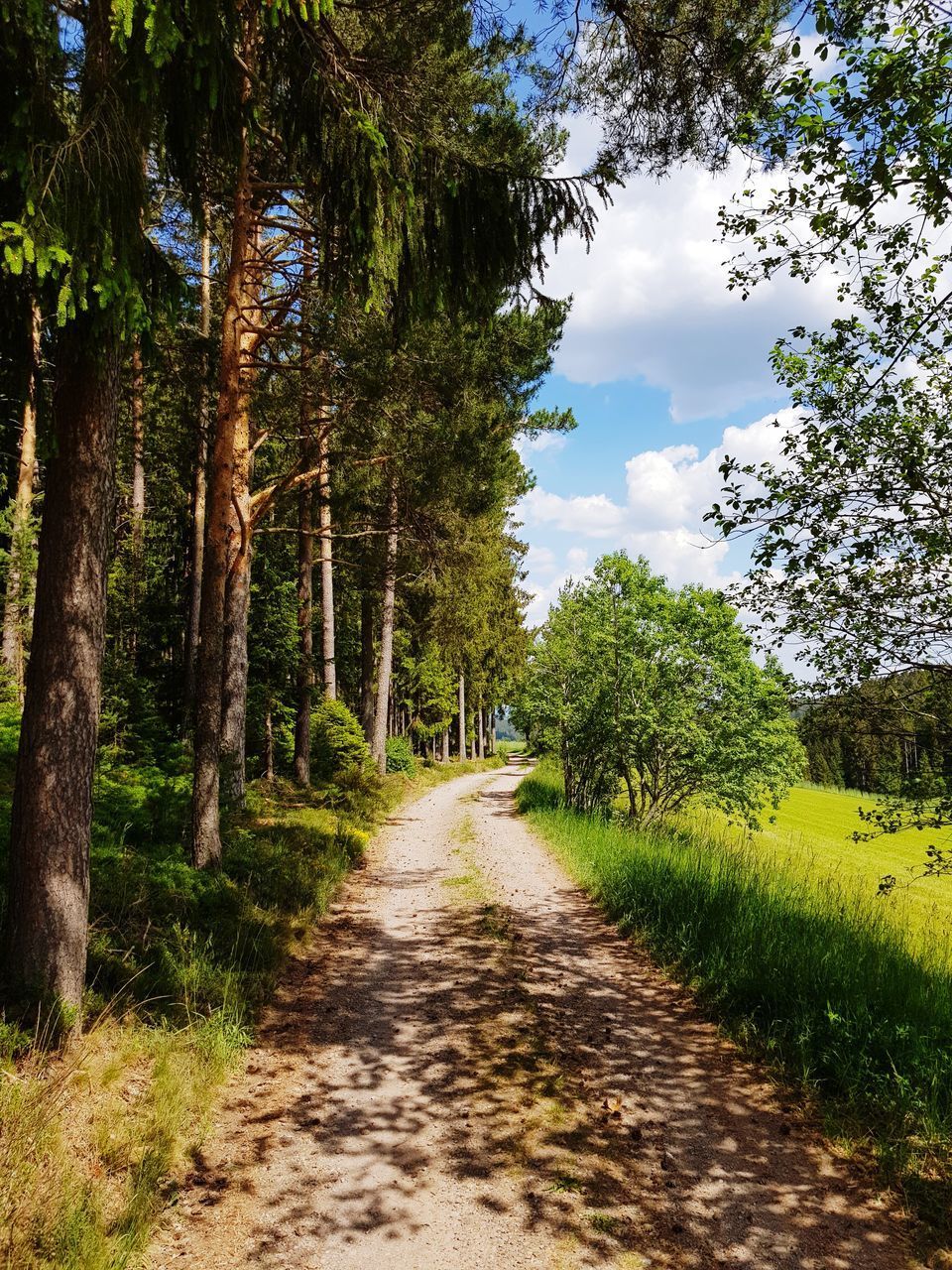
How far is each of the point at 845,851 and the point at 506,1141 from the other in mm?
31560

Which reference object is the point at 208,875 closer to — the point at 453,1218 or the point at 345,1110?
the point at 345,1110

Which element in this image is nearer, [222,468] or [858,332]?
[858,332]

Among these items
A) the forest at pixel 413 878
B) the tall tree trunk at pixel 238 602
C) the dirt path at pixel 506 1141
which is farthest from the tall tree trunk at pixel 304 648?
the dirt path at pixel 506 1141

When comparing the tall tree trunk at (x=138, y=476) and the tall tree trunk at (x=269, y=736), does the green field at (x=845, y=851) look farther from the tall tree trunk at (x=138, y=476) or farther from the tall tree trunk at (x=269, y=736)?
the tall tree trunk at (x=138, y=476)

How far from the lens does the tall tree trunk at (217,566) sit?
782 centimetres

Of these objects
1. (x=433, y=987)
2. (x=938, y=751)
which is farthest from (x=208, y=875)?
(x=938, y=751)

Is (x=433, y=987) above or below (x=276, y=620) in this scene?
below

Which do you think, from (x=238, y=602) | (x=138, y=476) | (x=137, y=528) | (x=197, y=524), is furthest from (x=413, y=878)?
(x=138, y=476)

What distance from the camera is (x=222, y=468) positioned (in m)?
8.17

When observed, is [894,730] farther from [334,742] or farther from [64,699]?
[334,742]

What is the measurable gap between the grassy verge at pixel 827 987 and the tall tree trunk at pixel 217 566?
5097mm

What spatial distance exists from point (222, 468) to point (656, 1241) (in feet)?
26.3

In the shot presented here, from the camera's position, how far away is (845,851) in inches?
1192

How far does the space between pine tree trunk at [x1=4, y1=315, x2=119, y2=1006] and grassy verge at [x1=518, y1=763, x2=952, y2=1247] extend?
503 centimetres
